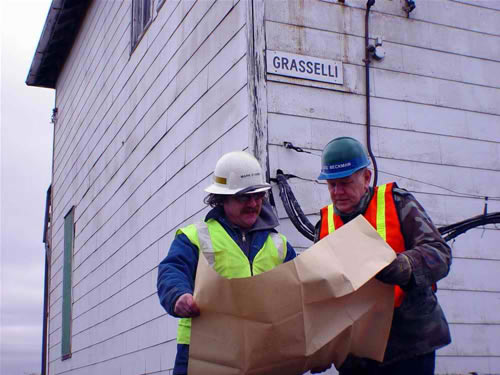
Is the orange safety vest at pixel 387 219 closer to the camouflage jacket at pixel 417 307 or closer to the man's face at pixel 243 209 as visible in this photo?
the camouflage jacket at pixel 417 307

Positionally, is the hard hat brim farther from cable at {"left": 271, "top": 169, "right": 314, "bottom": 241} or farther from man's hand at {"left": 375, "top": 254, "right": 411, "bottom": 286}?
cable at {"left": 271, "top": 169, "right": 314, "bottom": 241}

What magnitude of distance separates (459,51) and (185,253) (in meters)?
3.54

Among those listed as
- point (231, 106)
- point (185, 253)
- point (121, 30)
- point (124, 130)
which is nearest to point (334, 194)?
point (185, 253)

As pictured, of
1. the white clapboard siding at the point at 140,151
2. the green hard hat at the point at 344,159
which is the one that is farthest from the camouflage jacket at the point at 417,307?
the white clapboard siding at the point at 140,151

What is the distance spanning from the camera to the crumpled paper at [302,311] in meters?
2.44

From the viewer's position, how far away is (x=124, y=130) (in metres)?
8.10

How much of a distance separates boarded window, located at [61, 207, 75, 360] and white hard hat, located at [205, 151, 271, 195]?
799cm

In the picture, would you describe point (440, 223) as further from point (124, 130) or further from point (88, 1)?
point (88, 1)

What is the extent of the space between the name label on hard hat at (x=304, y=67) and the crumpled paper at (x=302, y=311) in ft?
7.75

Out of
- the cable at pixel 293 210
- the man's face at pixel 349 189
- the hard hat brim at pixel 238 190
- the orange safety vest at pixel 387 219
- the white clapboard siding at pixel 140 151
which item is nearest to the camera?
the orange safety vest at pixel 387 219

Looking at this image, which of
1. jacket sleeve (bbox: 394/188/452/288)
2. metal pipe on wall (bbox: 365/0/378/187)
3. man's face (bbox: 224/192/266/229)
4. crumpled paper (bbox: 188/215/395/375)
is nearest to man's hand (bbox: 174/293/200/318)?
crumpled paper (bbox: 188/215/395/375)

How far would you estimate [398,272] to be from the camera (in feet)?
7.79

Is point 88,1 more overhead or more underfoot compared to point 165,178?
more overhead

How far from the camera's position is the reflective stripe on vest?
2.95 metres
